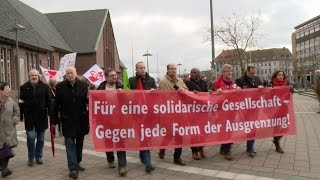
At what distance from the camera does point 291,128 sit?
948 centimetres

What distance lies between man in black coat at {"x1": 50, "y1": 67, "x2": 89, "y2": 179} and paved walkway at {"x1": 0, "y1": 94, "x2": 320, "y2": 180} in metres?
0.49

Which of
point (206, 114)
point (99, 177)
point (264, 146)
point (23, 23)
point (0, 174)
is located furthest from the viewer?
point (23, 23)

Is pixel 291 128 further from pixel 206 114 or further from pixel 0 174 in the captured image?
pixel 0 174

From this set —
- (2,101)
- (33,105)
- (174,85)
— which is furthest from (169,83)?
(2,101)

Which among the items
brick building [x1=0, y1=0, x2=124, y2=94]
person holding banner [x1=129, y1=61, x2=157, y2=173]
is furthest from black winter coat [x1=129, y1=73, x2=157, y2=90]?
brick building [x1=0, y1=0, x2=124, y2=94]

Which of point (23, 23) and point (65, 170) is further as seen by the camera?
point (23, 23)

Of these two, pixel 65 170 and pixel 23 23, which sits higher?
pixel 23 23

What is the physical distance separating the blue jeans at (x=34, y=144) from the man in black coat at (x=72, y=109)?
4.09 ft

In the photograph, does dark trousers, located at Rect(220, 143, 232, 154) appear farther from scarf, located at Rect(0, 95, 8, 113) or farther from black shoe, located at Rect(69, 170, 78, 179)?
scarf, located at Rect(0, 95, 8, 113)

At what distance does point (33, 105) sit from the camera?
873cm

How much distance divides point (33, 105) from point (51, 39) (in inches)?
1883

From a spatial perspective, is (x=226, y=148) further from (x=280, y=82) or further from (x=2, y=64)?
(x=2, y=64)

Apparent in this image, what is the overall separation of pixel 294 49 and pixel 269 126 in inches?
4839

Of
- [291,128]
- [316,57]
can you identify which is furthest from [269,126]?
[316,57]
